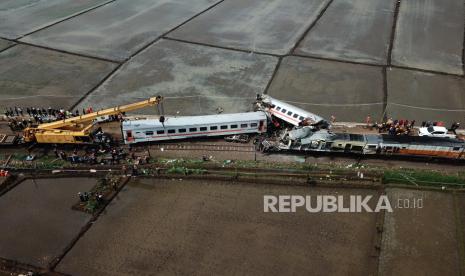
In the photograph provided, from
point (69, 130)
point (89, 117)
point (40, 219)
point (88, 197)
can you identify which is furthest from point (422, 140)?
point (40, 219)

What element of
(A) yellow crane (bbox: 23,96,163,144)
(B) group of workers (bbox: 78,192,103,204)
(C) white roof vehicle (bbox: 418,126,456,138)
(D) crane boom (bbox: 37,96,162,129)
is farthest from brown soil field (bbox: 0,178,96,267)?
(C) white roof vehicle (bbox: 418,126,456,138)

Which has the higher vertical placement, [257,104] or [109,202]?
[257,104]

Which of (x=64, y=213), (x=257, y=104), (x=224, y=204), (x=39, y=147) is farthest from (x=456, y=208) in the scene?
(x=39, y=147)

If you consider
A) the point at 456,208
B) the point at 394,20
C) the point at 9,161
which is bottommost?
the point at 456,208

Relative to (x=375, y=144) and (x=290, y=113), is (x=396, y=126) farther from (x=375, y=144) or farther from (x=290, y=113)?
(x=290, y=113)

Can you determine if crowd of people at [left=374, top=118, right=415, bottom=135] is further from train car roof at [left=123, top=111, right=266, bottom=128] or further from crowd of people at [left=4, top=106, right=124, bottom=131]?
crowd of people at [left=4, top=106, right=124, bottom=131]

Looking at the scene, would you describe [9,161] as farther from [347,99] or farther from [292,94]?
[347,99]
